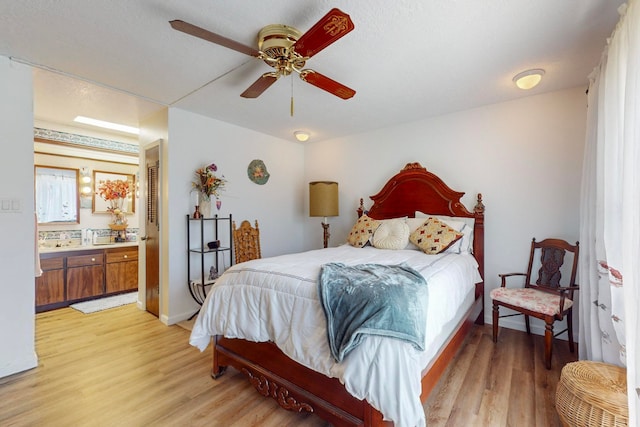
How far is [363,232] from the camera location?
3.54 m

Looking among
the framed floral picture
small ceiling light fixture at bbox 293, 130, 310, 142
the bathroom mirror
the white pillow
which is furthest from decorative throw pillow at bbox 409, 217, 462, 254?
A: the bathroom mirror

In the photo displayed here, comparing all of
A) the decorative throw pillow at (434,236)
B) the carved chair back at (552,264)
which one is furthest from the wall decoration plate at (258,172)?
the carved chair back at (552,264)

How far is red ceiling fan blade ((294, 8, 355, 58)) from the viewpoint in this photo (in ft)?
4.50

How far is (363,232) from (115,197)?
4241 mm

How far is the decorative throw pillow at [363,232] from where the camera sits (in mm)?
3467

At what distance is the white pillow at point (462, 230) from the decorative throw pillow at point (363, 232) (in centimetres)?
81

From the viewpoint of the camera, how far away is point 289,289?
172 centimetres

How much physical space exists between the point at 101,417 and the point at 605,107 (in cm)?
377

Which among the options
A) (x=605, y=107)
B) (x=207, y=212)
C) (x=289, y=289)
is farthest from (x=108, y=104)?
(x=605, y=107)

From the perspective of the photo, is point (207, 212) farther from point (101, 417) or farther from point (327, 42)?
point (327, 42)

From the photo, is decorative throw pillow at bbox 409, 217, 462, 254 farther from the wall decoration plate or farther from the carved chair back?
the wall decoration plate

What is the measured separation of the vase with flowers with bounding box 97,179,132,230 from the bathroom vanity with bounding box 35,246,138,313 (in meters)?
0.49

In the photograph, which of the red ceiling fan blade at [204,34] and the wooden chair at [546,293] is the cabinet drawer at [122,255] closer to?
the red ceiling fan blade at [204,34]

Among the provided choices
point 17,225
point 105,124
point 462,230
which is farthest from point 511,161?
point 105,124
